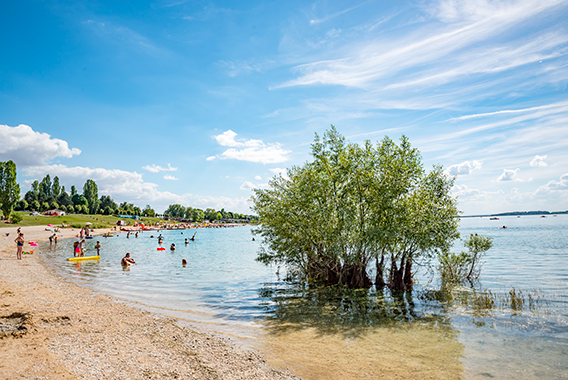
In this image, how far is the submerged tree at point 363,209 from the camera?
20344mm

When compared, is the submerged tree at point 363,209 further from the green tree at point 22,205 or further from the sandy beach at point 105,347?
the green tree at point 22,205

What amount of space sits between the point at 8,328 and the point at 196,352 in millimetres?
6960

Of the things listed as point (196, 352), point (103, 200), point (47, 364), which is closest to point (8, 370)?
point (47, 364)

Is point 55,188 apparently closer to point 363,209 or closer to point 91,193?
point 91,193

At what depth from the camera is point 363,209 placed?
21.2 m

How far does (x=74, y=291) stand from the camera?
20.4 m

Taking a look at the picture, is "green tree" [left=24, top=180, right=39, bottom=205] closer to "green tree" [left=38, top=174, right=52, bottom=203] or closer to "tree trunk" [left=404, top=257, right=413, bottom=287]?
"green tree" [left=38, top=174, right=52, bottom=203]

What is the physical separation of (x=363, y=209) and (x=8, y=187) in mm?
101243

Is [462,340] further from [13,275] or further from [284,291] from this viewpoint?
[13,275]

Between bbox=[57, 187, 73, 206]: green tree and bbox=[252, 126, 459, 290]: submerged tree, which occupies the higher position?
bbox=[57, 187, 73, 206]: green tree

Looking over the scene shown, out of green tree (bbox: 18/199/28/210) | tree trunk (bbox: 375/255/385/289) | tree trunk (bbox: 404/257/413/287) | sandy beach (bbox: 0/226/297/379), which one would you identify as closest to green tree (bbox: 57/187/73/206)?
green tree (bbox: 18/199/28/210)

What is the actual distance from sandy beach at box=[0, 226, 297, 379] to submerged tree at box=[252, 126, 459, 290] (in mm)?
10457

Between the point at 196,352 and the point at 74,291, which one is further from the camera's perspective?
the point at 74,291

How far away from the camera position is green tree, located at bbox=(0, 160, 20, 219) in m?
83.6
